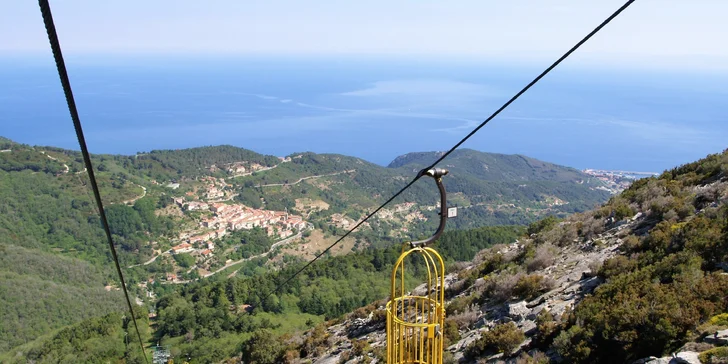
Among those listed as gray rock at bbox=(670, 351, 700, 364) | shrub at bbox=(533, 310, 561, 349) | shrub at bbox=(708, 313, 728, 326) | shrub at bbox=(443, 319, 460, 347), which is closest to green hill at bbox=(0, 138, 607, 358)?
shrub at bbox=(443, 319, 460, 347)

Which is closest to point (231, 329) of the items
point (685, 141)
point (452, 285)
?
point (452, 285)

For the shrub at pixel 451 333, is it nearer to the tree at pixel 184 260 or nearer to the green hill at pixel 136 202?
the green hill at pixel 136 202

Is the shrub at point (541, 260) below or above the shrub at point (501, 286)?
above

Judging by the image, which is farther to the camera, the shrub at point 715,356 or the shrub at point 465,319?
the shrub at point 465,319

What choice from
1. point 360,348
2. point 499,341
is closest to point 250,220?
point 360,348

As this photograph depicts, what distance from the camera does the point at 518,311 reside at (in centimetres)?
752

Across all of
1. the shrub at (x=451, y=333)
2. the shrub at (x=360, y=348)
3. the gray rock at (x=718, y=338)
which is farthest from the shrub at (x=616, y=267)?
the shrub at (x=360, y=348)

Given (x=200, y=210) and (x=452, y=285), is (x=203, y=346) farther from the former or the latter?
(x=200, y=210)

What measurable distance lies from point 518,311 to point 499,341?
128cm

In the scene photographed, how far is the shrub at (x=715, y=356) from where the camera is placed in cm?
385

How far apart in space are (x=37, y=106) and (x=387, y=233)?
573 feet

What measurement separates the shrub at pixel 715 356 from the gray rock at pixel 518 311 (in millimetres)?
3322

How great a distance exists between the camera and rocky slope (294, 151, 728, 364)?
475cm

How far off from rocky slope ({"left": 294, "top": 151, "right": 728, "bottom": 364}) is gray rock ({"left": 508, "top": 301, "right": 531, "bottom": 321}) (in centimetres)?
2
